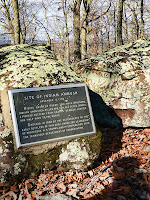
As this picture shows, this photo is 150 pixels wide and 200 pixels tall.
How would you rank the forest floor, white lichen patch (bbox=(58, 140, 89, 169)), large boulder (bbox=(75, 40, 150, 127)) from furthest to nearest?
large boulder (bbox=(75, 40, 150, 127)) < white lichen patch (bbox=(58, 140, 89, 169)) < the forest floor

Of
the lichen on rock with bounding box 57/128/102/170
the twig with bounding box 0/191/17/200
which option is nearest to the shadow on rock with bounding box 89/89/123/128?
the lichen on rock with bounding box 57/128/102/170

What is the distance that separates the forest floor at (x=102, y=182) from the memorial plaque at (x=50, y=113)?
2.15ft

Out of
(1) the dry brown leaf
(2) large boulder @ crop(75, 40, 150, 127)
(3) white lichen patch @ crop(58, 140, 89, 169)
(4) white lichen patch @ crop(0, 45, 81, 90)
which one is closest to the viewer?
(1) the dry brown leaf

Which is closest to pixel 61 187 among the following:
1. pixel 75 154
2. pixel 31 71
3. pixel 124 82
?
pixel 75 154

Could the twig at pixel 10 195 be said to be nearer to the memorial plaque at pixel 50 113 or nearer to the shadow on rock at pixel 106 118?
the memorial plaque at pixel 50 113

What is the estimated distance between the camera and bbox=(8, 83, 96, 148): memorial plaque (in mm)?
2895

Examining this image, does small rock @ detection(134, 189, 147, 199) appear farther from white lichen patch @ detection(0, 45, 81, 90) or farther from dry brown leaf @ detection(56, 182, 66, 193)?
white lichen patch @ detection(0, 45, 81, 90)

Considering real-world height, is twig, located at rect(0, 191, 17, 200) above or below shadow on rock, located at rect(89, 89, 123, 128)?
below

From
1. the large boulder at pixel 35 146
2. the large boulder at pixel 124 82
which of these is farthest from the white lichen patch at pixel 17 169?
the large boulder at pixel 124 82

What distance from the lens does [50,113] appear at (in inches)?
123

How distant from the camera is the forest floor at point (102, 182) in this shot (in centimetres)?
251

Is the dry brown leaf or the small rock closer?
the small rock

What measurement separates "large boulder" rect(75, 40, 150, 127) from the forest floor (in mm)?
1122

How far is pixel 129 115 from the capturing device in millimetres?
4555
